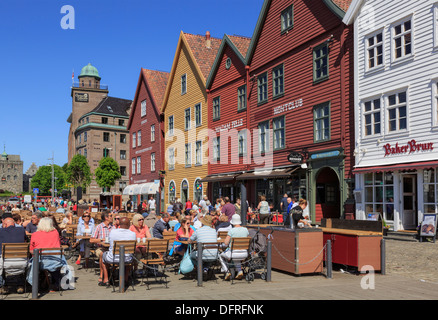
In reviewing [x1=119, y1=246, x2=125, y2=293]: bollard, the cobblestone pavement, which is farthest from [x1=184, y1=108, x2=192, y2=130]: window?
[x1=119, y1=246, x2=125, y2=293]: bollard

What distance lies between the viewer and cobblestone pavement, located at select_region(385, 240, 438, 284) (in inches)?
449

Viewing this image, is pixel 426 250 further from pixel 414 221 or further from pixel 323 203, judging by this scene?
pixel 323 203

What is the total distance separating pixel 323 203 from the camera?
23172 mm

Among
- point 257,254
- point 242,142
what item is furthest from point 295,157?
point 257,254

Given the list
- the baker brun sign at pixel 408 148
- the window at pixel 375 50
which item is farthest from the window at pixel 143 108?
the baker brun sign at pixel 408 148

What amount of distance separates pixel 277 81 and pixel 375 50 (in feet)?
24.2

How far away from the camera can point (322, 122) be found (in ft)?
74.5

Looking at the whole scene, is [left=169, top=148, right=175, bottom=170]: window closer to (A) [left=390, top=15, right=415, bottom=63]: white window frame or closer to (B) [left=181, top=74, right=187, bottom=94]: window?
(B) [left=181, top=74, right=187, bottom=94]: window

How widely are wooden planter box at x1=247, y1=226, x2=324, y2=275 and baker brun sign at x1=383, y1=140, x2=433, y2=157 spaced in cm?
823

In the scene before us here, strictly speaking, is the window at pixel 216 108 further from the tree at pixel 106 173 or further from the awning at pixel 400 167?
the tree at pixel 106 173

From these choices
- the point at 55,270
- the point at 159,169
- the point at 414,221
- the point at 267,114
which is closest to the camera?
the point at 55,270
